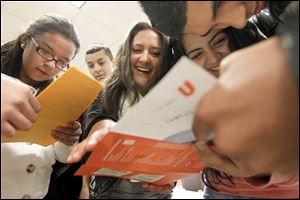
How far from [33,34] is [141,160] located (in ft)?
0.91

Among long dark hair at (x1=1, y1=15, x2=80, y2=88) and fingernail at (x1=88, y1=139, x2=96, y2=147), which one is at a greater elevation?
long dark hair at (x1=1, y1=15, x2=80, y2=88)

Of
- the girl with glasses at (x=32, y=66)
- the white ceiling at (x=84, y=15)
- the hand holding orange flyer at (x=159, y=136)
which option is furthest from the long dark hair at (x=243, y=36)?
the girl with glasses at (x=32, y=66)

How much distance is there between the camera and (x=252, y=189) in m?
0.51

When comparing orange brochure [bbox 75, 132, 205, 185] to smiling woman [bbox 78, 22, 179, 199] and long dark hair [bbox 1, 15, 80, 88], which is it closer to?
smiling woman [bbox 78, 22, 179, 199]

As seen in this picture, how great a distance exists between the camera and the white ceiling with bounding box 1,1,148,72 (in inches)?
17.8

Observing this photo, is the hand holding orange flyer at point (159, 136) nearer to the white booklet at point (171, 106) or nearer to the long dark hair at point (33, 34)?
the white booklet at point (171, 106)

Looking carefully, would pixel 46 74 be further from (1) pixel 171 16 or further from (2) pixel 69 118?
(1) pixel 171 16

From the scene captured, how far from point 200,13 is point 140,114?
0.19m

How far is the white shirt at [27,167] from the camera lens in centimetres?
48

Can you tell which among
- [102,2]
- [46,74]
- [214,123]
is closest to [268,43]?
[214,123]

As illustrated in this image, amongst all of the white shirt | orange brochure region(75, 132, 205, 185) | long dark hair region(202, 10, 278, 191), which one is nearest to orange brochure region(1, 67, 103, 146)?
the white shirt

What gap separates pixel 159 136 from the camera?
0.42 meters

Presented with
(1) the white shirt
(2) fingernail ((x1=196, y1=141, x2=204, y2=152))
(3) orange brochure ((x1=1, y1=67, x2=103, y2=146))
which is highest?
(3) orange brochure ((x1=1, y1=67, x2=103, y2=146))

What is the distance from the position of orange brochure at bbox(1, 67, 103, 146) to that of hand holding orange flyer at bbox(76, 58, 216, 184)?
0.12 meters
